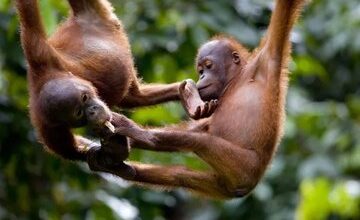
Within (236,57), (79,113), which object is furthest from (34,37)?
(236,57)

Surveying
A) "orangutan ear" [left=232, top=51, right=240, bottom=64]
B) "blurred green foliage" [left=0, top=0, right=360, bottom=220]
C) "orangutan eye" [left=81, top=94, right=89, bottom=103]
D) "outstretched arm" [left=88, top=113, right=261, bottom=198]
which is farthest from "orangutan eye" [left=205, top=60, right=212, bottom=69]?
"blurred green foliage" [left=0, top=0, right=360, bottom=220]

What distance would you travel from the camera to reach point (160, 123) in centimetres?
611

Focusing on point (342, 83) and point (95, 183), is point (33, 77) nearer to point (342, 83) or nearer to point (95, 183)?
point (95, 183)

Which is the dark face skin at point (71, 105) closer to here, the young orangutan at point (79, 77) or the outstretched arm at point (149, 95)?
the young orangutan at point (79, 77)

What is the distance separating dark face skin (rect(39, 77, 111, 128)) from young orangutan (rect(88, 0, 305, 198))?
0.52ft

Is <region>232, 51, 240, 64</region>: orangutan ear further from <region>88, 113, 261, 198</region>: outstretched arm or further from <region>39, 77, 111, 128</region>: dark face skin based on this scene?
<region>39, 77, 111, 128</region>: dark face skin

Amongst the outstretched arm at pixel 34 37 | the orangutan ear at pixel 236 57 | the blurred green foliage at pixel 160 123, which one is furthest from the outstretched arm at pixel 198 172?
the blurred green foliage at pixel 160 123

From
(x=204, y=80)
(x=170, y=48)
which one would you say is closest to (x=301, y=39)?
(x=170, y=48)

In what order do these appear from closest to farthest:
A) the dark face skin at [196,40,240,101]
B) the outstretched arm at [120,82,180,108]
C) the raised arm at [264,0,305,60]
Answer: the raised arm at [264,0,305,60]
the dark face skin at [196,40,240,101]
the outstretched arm at [120,82,180,108]

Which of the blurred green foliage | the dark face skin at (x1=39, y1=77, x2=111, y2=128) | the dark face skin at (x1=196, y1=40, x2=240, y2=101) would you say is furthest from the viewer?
the blurred green foliage

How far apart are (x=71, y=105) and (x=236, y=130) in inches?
27.3

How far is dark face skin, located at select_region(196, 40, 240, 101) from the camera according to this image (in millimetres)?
4121

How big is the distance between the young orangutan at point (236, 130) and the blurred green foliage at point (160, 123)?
3.80ft

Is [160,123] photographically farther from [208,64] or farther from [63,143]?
[63,143]
